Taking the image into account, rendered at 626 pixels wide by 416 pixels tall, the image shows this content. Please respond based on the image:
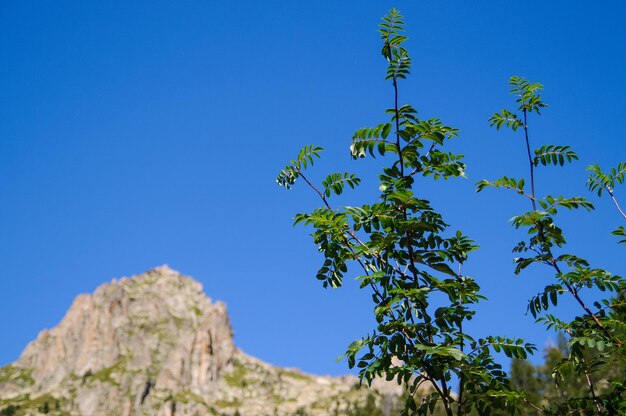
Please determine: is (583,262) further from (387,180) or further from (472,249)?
(387,180)

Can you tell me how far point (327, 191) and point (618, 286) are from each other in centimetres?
329

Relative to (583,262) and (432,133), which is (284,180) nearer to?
(432,133)

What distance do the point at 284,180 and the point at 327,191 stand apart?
0.60m

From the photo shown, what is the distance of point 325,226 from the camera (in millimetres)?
5891

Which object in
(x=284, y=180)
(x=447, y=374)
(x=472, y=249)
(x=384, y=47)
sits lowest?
(x=447, y=374)

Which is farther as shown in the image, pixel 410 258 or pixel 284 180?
pixel 284 180

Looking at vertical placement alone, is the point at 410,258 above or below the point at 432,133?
below

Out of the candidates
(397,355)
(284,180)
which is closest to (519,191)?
(397,355)

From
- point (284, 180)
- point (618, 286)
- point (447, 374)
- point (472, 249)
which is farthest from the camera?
point (284, 180)

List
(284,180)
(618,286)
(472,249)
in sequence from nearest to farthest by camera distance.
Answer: (618,286), (472,249), (284,180)

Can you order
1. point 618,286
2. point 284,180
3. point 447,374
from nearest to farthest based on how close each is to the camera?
point 447,374 < point 618,286 < point 284,180

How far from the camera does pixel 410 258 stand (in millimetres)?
5602

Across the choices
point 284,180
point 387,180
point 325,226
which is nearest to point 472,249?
point 387,180

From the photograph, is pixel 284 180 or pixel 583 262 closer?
pixel 583 262
